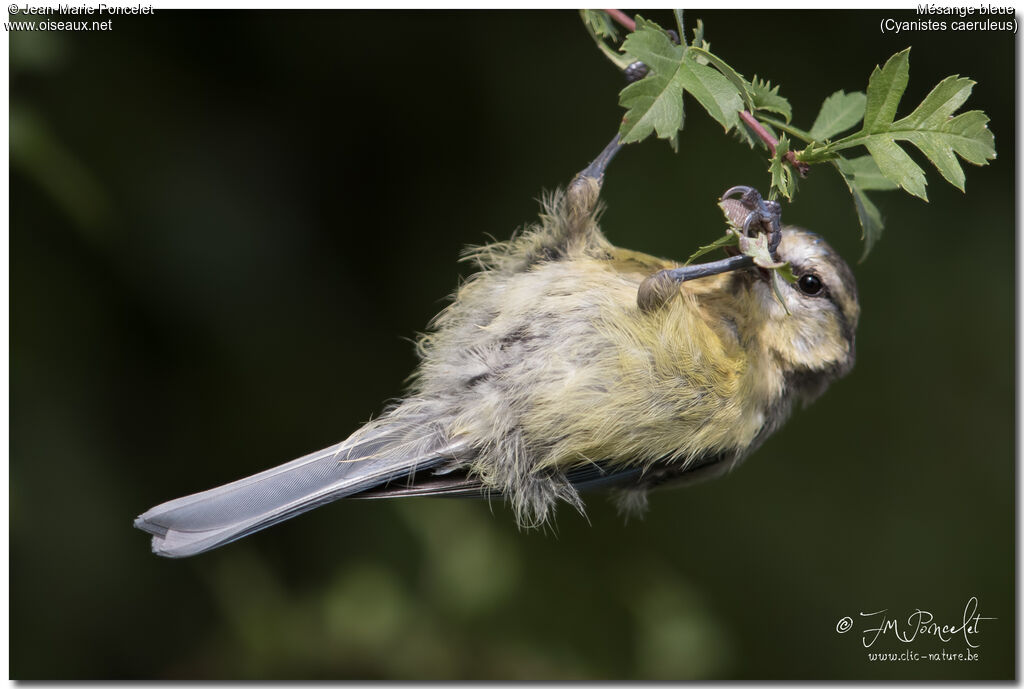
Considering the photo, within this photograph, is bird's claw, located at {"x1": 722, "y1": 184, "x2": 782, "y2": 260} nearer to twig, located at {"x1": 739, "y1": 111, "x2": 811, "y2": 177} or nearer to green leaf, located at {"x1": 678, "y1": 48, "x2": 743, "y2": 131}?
twig, located at {"x1": 739, "y1": 111, "x2": 811, "y2": 177}

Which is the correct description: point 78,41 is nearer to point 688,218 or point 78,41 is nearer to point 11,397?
point 11,397

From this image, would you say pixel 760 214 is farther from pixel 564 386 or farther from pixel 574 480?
pixel 574 480

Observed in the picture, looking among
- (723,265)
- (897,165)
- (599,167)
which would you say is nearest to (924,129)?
(897,165)

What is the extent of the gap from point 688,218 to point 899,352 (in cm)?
108

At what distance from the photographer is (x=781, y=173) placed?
1.50 meters

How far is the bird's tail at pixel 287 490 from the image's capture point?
1920 millimetres

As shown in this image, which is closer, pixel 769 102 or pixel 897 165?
pixel 897 165

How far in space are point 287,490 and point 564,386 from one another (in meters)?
0.68

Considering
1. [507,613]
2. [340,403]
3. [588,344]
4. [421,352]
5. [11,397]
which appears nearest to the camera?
[588,344]

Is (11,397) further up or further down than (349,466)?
further up

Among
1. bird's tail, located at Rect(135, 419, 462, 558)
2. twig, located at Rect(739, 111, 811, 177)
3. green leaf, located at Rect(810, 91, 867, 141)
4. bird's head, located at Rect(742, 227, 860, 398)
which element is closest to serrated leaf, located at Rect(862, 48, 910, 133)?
twig, located at Rect(739, 111, 811, 177)

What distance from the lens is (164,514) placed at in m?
1.91

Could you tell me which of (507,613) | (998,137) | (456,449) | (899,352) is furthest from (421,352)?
(998,137)

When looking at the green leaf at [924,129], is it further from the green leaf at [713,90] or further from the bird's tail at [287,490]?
the bird's tail at [287,490]
